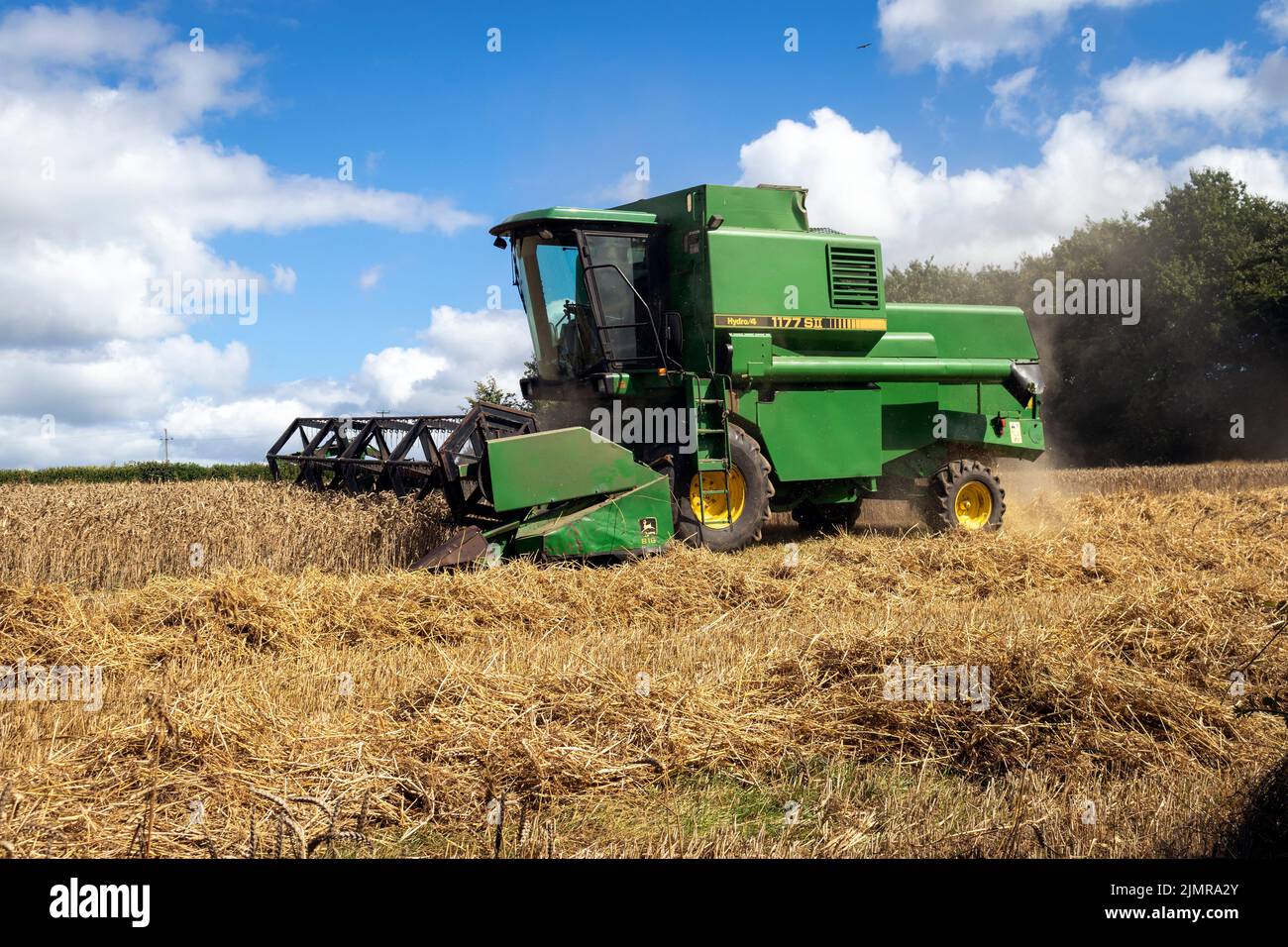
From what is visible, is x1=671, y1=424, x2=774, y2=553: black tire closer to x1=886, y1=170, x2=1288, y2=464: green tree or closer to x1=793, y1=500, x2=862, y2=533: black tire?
x1=793, y1=500, x2=862, y2=533: black tire

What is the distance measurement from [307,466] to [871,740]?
26.9 feet

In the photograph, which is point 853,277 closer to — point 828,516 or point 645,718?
point 828,516

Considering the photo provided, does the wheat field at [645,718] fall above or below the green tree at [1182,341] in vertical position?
below

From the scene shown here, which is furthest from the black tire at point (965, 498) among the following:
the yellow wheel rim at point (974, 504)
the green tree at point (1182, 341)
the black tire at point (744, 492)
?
the green tree at point (1182, 341)

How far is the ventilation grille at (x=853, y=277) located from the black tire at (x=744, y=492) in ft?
5.97

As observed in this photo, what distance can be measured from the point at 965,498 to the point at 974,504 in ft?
0.41

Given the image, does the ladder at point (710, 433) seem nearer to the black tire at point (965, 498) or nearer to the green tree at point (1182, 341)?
the black tire at point (965, 498)

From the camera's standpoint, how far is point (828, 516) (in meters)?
→ 11.2

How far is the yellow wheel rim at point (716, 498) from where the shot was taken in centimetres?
866

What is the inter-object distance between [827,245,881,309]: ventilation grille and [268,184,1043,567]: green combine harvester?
0.02 meters

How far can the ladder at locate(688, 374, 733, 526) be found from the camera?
865 cm

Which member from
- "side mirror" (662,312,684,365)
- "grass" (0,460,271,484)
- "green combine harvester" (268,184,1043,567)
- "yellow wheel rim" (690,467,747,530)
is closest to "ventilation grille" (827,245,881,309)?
"green combine harvester" (268,184,1043,567)

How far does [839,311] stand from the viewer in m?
9.70
